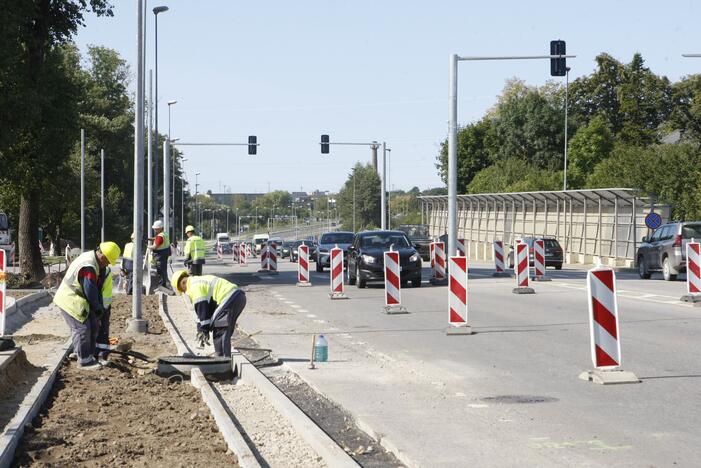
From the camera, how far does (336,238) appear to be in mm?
44188

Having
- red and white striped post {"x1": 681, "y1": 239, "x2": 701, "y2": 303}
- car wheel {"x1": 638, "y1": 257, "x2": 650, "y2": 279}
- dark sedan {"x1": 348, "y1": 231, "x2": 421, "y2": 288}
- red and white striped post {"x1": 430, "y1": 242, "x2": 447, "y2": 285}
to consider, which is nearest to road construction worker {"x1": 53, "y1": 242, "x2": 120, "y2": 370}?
red and white striped post {"x1": 681, "y1": 239, "x2": 701, "y2": 303}

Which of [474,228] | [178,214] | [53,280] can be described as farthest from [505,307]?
[178,214]

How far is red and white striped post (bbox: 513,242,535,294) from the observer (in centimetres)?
2531

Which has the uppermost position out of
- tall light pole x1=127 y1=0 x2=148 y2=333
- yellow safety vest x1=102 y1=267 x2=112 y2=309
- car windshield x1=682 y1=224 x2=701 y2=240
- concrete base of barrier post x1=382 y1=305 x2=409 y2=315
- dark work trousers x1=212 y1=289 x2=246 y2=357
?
tall light pole x1=127 y1=0 x2=148 y2=333

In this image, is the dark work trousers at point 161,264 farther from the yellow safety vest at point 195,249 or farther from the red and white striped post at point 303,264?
the red and white striped post at point 303,264

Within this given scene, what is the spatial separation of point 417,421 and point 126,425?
2.53 metres

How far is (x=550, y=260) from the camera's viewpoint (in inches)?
1811

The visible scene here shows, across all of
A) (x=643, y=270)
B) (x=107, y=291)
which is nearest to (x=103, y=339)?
(x=107, y=291)

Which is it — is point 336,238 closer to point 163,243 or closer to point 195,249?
point 195,249

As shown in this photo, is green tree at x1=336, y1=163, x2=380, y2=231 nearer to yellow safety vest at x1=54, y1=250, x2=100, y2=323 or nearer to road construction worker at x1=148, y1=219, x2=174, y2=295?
road construction worker at x1=148, y1=219, x2=174, y2=295

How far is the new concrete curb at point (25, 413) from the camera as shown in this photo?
777 centimetres

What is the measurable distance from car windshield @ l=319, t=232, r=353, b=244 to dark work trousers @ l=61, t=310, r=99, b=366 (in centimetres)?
3035

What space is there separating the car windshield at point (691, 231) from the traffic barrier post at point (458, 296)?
56.1ft

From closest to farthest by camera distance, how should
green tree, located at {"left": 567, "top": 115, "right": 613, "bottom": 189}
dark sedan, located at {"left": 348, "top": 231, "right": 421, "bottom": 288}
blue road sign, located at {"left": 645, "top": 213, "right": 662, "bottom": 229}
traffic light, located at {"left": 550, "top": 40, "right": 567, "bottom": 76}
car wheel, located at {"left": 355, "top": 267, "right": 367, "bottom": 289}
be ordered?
traffic light, located at {"left": 550, "top": 40, "right": 567, "bottom": 76}, dark sedan, located at {"left": 348, "top": 231, "right": 421, "bottom": 288}, car wheel, located at {"left": 355, "top": 267, "right": 367, "bottom": 289}, blue road sign, located at {"left": 645, "top": 213, "right": 662, "bottom": 229}, green tree, located at {"left": 567, "top": 115, "right": 613, "bottom": 189}
